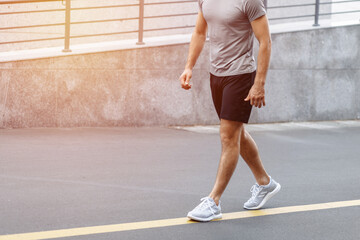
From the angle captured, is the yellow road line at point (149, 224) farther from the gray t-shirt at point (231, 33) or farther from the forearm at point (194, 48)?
the forearm at point (194, 48)

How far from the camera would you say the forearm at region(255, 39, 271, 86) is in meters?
4.33

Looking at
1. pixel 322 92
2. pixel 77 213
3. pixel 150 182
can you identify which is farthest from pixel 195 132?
pixel 77 213

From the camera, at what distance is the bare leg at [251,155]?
4734 mm

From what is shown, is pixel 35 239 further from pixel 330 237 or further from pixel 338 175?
pixel 338 175

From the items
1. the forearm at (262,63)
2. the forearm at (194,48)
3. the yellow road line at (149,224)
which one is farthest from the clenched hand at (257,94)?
the yellow road line at (149,224)

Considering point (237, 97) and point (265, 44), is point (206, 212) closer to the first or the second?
point (237, 97)

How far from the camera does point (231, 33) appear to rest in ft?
14.6

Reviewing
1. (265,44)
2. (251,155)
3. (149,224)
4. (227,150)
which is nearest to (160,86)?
(251,155)

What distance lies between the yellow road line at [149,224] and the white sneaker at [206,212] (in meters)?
0.06

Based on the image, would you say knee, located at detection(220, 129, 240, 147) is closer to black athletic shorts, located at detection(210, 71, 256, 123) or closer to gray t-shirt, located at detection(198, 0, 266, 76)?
black athletic shorts, located at detection(210, 71, 256, 123)

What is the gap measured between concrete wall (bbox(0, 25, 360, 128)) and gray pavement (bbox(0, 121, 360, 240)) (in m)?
0.38

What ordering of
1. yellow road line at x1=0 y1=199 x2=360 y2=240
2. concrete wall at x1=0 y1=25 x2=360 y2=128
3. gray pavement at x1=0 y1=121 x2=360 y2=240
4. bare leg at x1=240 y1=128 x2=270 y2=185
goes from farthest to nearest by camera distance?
concrete wall at x1=0 y1=25 x2=360 y2=128 → bare leg at x1=240 y1=128 x2=270 y2=185 → gray pavement at x1=0 y1=121 x2=360 y2=240 → yellow road line at x1=0 y1=199 x2=360 y2=240

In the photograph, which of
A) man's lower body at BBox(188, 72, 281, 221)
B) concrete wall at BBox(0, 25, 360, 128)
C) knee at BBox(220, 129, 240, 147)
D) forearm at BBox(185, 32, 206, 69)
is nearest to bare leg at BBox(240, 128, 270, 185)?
man's lower body at BBox(188, 72, 281, 221)

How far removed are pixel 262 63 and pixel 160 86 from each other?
590cm
